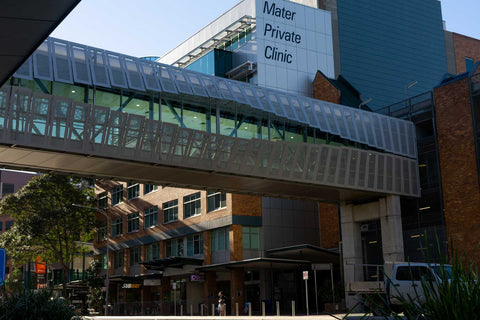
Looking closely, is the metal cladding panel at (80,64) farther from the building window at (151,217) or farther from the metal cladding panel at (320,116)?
the building window at (151,217)

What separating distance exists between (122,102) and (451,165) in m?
21.4

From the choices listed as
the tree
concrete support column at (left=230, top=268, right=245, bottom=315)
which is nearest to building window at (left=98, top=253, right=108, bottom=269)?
the tree

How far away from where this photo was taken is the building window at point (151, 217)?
63438 mm

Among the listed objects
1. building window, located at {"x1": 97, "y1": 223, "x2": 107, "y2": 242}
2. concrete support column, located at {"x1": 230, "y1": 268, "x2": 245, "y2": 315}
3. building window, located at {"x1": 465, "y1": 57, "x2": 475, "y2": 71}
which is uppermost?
building window, located at {"x1": 465, "y1": 57, "x2": 475, "y2": 71}

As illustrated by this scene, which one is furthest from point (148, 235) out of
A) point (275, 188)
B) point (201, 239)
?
point (275, 188)

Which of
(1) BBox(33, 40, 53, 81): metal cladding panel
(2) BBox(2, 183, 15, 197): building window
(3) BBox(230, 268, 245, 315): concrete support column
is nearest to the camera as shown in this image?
(1) BBox(33, 40, 53, 81): metal cladding panel

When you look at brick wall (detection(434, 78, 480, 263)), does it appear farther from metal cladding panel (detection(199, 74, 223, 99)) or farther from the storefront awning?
the storefront awning

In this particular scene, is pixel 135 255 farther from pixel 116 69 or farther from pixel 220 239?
pixel 116 69

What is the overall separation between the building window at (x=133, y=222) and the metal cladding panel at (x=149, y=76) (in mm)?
36812

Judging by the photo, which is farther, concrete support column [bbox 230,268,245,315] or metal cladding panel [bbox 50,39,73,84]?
concrete support column [bbox 230,268,245,315]

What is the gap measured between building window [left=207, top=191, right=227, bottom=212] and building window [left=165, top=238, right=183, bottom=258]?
6.55 meters

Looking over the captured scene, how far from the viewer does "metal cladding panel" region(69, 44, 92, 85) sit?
29.5 meters

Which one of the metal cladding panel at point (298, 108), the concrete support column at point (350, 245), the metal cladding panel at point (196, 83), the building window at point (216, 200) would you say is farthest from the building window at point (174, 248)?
the metal cladding panel at point (196, 83)

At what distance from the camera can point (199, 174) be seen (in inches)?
1369
